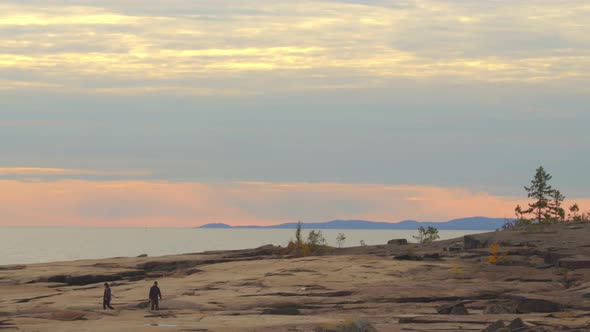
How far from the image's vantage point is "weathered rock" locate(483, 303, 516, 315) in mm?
39312

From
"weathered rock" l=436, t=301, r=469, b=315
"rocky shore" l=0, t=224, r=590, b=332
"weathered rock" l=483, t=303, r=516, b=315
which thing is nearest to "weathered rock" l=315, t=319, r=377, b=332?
"rocky shore" l=0, t=224, r=590, b=332

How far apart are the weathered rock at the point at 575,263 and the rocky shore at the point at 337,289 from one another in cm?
6

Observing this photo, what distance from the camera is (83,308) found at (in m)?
45.2

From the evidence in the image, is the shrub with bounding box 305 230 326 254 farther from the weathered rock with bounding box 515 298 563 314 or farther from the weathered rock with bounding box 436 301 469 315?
the weathered rock with bounding box 515 298 563 314

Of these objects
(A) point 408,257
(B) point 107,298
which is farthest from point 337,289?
(A) point 408,257

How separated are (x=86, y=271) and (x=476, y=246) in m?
26.5

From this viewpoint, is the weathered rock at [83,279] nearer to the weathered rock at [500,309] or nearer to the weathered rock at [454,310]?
the weathered rock at [454,310]

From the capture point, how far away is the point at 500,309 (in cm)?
3959

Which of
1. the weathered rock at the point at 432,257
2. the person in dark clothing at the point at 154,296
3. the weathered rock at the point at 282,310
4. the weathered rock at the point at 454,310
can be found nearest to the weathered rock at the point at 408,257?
the weathered rock at the point at 432,257

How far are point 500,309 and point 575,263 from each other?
45.5 ft

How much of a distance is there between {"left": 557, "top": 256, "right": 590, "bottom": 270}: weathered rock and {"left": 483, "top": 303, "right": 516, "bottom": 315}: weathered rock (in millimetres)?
12777

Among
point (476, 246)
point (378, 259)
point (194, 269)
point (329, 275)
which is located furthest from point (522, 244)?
point (194, 269)

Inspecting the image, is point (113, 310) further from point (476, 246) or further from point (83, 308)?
point (476, 246)

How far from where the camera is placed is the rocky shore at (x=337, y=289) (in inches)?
1463
